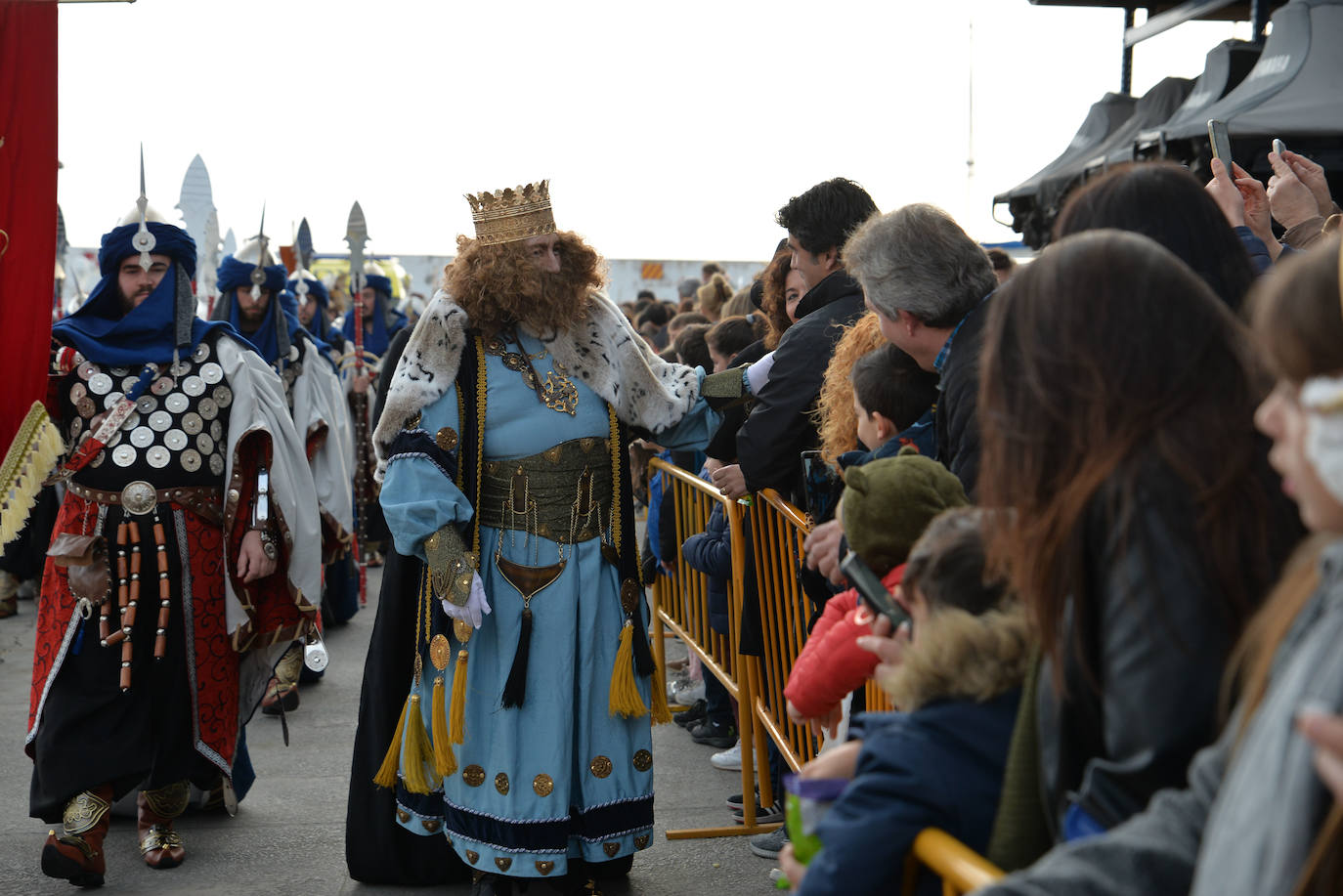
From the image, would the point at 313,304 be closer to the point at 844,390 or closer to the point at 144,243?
the point at 144,243

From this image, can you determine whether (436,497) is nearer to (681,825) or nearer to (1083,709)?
(681,825)

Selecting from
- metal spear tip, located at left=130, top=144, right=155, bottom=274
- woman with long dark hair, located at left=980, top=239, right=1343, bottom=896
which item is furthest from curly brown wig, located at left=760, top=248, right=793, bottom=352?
woman with long dark hair, located at left=980, top=239, right=1343, bottom=896

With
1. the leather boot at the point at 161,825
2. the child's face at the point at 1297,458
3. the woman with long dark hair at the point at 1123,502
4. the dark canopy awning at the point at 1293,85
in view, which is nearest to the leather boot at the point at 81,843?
the leather boot at the point at 161,825

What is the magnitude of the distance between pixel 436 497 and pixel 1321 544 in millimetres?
2718

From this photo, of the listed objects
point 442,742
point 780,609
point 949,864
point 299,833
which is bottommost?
point 299,833

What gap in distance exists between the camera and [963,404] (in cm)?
268

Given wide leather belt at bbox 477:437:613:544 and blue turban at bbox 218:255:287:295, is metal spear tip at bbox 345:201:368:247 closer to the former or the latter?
blue turban at bbox 218:255:287:295

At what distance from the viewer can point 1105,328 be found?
5.07ft

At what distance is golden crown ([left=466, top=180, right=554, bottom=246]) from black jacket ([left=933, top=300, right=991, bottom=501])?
5.19 ft

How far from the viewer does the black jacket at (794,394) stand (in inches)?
146

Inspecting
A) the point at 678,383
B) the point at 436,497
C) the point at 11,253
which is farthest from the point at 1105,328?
the point at 11,253

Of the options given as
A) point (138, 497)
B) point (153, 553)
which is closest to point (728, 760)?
point (153, 553)

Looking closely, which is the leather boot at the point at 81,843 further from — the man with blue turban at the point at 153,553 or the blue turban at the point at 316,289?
the blue turban at the point at 316,289

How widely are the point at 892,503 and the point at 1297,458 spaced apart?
114cm
